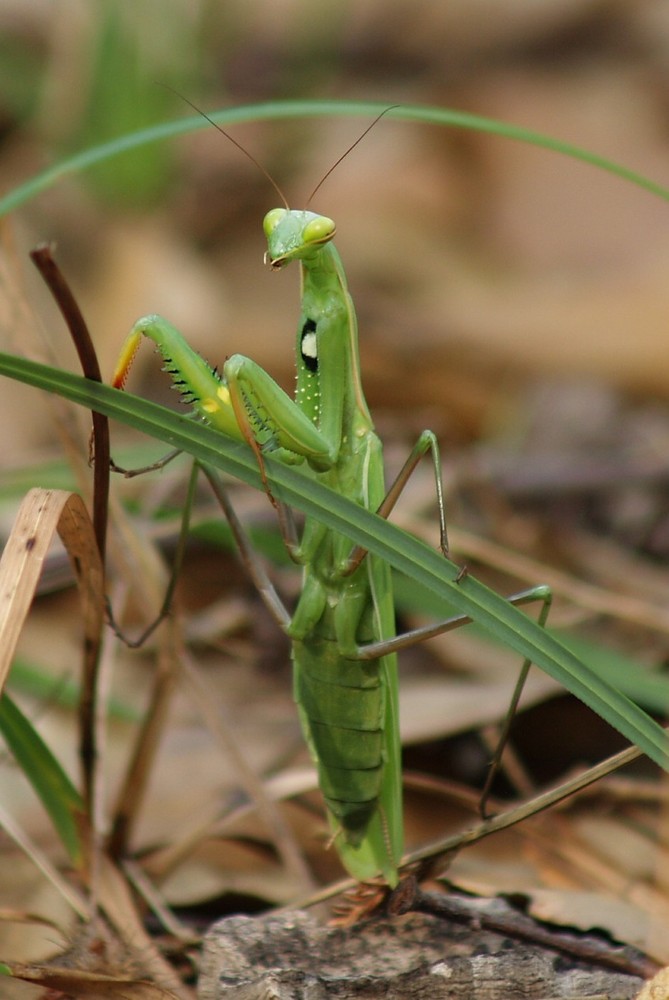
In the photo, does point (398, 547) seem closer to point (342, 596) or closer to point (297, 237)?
point (342, 596)

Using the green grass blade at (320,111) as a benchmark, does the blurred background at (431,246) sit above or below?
above

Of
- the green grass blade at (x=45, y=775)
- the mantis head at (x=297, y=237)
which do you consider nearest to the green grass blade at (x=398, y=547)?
the mantis head at (x=297, y=237)

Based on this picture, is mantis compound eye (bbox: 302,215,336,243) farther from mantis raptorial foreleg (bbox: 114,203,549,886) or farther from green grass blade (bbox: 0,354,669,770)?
green grass blade (bbox: 0,354,669,770)

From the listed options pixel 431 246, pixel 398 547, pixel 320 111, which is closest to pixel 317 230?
pixel 320 111

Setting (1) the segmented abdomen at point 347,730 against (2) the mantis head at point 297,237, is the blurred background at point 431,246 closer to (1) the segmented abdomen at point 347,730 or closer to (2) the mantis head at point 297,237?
(1) the segmented abdomen at point 347,730

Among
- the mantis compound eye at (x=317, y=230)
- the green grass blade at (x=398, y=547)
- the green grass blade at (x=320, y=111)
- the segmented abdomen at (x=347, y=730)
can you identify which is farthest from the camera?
the green grass blade at (x=320, y=111)

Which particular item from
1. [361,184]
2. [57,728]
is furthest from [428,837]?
[361,184]

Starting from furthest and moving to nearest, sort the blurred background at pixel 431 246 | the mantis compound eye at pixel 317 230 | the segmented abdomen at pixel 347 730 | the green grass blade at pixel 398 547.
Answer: the blurred background at pixel 431 246, the segmented abdomen at pixel 347 730, the mantis compound eye at pixel 317 230, the green grass blade at pixel 398 547
